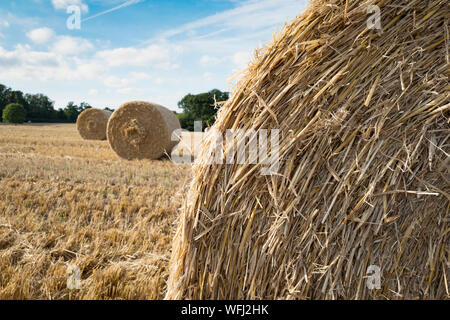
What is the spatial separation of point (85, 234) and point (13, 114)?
4596 cm

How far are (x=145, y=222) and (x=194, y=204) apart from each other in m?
1.82

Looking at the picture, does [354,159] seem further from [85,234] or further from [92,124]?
[92,124]

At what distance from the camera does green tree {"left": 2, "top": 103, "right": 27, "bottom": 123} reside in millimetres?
39844

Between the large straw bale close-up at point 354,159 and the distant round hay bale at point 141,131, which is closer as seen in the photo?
the large straw bale close-up at point 354,159

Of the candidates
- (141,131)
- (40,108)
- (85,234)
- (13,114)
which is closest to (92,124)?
(141,131)

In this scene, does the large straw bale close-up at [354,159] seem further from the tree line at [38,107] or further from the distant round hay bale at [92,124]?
the tree line at [38,107]

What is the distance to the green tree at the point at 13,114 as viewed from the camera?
39.8m

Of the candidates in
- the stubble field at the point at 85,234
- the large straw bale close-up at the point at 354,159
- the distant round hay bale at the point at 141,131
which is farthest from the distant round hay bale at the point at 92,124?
the large straw bale close-up at the point at 354,159

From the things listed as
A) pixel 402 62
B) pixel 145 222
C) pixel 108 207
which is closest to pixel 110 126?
pixel 108 207

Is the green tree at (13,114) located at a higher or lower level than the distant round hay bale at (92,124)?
higher

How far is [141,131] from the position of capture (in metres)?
8.23

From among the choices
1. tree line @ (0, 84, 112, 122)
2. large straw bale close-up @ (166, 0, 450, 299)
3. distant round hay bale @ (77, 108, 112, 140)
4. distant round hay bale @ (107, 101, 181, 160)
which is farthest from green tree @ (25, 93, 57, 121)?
large straw bale close-up @ (166, 0, 450, 299)

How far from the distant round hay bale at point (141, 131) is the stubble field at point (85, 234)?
2801 millimetres
